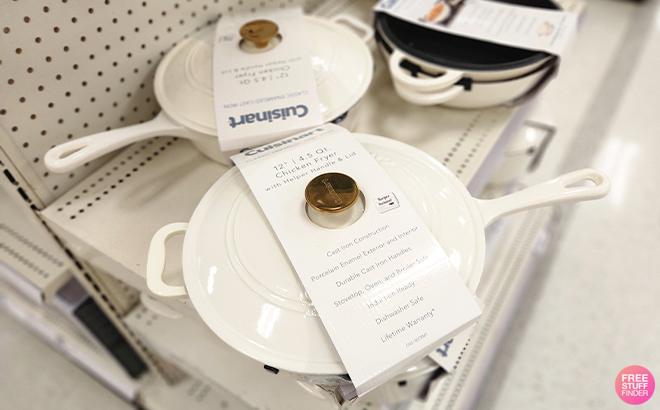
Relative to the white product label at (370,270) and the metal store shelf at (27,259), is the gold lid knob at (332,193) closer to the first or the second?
the white product label at (370,270)

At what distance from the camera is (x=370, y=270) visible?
452 mm

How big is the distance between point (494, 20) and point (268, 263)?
615 millimetres

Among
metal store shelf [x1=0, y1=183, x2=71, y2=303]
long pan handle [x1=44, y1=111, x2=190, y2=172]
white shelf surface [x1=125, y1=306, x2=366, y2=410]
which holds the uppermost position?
long pan handle [x1=44, y1=111, x2=190, y2=172]

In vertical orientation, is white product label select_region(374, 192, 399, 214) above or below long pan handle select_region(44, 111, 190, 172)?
below

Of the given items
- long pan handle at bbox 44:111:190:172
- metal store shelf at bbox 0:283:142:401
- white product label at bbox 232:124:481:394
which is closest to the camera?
white product label at bbox 232:124:481:394

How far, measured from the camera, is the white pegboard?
1.82 ft

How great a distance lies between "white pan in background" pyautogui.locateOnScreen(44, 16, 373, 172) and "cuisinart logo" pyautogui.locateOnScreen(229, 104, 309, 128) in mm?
30

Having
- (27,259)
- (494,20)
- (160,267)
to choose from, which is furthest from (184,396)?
(494,20)

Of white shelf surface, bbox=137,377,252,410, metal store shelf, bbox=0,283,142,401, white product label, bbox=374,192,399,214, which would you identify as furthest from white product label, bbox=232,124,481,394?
metal store shelf, bbox=0,283,142,401

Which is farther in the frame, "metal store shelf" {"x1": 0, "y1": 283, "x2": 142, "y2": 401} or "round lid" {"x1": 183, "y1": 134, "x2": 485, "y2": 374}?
"metal store shelf" {"x1": 0, "y1": 283, "x2": 142, "y2": 401}

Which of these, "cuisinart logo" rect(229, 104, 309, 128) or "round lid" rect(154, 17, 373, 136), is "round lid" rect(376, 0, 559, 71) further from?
"cuisinart logo" rect(229, 104, 309, 128)

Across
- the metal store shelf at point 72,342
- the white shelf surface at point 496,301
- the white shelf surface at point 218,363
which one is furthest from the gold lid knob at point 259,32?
the metal store shelf at point 72,342

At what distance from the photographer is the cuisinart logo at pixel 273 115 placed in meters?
0.58

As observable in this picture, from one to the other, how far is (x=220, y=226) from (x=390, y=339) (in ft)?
0.77
